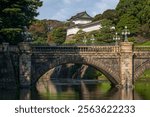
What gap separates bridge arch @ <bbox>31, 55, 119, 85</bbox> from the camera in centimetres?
6675

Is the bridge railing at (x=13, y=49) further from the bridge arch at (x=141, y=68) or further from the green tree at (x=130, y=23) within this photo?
the green tree at (x=130, y=23)

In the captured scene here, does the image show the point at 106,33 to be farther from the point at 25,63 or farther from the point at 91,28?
the point at 25,63

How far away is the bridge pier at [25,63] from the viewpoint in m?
65.4

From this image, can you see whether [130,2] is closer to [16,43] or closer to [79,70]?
[79,70]

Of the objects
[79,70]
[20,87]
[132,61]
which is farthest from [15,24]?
[79,70]

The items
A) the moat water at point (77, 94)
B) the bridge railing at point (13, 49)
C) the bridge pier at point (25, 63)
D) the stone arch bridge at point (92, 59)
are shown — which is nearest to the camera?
the moat water at point (77, 94)

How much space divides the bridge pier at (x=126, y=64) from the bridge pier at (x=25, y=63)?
501 inches

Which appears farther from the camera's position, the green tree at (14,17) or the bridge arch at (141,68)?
the bridge arch at (141,68)

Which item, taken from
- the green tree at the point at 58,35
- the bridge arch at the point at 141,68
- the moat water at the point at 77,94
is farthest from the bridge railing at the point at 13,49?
the green tree at the point at 58,35

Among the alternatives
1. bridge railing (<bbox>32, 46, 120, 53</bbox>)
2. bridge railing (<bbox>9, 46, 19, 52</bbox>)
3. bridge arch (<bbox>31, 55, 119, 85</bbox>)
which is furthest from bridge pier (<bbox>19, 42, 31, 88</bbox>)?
bridge railing (<bbox>32, 46, 120, 53</bbox>)

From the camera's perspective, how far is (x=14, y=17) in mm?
63375

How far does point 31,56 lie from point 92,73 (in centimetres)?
4714

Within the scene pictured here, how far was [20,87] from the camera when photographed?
2500 inches

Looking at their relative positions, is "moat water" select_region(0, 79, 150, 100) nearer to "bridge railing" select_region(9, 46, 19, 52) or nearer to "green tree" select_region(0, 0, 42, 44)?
"bridge railing" select_region(9, 46, 19, 52)
